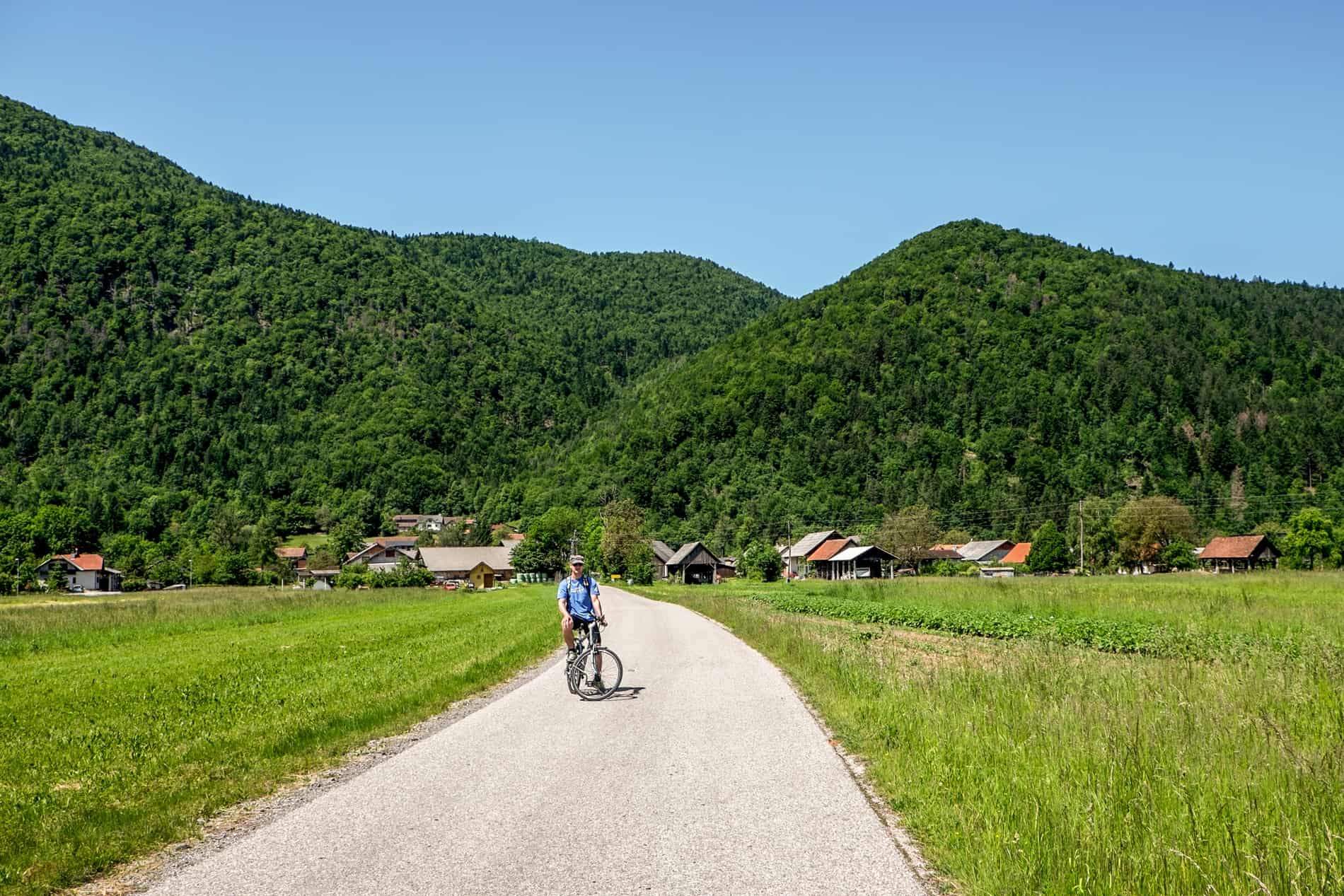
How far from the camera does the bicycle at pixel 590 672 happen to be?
13.9m

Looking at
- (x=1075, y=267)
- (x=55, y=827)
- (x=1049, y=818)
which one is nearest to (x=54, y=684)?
(x=55, y=827)

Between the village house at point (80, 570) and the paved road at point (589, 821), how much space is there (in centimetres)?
13039

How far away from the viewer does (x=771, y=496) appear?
5635 inches

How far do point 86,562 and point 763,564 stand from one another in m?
89.4

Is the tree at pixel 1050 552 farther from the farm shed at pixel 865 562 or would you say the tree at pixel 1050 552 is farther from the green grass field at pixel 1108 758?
the green grass field at pixel 1108 758

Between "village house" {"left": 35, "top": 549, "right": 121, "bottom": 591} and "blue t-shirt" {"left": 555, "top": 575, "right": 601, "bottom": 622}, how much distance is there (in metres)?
127

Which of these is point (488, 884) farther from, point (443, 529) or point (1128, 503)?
point (443, 529)

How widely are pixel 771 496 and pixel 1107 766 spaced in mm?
136312

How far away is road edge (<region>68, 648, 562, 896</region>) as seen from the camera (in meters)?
6.04

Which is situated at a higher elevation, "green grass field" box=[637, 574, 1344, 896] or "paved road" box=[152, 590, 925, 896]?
"green grass field" box=[637, 574, 1344, 896]

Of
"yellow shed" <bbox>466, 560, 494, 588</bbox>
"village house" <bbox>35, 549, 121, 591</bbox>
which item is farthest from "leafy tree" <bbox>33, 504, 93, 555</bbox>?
"yellow shed" <bbox>466, 560, 494, 588</bbox>

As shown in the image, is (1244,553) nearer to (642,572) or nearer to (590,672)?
(642,572)

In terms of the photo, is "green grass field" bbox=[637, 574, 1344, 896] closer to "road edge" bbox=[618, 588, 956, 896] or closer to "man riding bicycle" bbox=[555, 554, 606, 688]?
"road edge" bbox=[618, 588, 956, 896]

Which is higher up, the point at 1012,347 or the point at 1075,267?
the point at 1075,267
